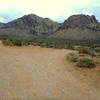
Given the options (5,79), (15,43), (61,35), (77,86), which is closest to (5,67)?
(5,79)

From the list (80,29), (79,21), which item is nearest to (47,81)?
(80,29)

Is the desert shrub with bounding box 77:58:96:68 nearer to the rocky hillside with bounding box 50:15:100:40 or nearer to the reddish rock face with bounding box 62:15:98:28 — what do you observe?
the rocky hillside with bounding box 50:15:100:40

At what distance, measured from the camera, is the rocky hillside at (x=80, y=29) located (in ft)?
457

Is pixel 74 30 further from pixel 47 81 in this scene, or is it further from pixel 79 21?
pixel 47 81

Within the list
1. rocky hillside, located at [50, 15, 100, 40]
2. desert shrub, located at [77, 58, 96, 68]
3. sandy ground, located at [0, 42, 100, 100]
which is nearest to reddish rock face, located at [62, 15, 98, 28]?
rocky hillside, located at [50, 15, 100, 40]

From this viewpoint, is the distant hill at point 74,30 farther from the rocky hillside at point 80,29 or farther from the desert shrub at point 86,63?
the desert shrub at point 86,63

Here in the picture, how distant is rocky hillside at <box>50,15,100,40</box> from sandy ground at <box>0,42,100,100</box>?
398 ft

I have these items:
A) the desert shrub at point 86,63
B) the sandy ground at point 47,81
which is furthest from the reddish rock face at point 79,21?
the sandy ground at point 47,81

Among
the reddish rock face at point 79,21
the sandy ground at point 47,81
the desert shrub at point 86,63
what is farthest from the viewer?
the reddish rock face at point 79,21

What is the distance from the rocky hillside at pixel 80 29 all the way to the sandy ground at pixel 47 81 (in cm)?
12117

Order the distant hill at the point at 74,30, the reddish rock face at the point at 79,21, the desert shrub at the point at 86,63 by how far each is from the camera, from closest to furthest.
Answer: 1. the desert shrub at the point at 86,63
2. the distant hill at the point at 74,30
3. the reddish rock face at the point at 79,21

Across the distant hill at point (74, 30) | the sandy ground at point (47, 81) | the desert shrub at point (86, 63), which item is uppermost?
the distant hill at point (74, 30)

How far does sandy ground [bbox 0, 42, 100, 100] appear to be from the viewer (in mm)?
8930

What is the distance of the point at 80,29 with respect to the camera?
150625mm
